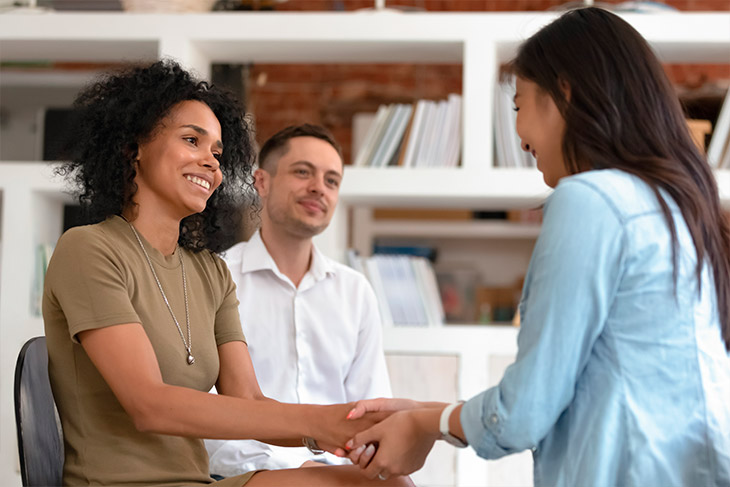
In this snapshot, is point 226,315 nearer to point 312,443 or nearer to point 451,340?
point 312,443

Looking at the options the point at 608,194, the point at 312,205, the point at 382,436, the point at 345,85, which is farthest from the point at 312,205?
the point at 345,85

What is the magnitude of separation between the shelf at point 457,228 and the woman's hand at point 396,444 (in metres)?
3.44

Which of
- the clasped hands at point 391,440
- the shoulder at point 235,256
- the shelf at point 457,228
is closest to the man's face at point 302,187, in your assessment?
the shoulder at point 235,256

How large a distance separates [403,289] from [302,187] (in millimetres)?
648

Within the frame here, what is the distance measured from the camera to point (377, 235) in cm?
494

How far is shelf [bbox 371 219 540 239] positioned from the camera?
4.81 meters

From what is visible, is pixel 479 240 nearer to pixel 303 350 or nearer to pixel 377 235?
pixel 377 235

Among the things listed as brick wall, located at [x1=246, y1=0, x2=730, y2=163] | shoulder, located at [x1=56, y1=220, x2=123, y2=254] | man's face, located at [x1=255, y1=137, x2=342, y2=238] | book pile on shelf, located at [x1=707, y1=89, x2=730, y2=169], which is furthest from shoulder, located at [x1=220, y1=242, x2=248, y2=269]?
brick wall, located at [x1=246, y1=0, x2=730, y2=163]

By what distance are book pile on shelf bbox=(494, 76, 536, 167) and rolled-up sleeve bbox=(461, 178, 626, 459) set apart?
5.51ft

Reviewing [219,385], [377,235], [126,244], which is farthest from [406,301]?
[377,235]

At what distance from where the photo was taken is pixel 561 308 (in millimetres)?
1103

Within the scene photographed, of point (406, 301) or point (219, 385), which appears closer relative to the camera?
point (219, 385)

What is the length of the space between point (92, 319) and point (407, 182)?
1.64 metres

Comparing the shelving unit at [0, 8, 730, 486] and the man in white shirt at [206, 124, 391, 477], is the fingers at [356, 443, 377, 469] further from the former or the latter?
the shelving unit at [0, 8, 730, 486]
